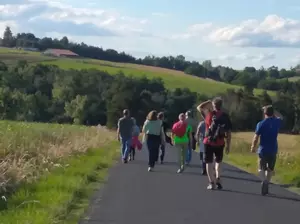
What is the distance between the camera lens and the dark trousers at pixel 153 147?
1950cm

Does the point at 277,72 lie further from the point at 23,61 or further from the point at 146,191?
the point at 146,191

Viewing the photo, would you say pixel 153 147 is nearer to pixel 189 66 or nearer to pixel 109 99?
pixel 109 99

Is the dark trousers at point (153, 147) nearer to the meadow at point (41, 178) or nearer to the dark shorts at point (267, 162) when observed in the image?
the meadow at point (41, 178)

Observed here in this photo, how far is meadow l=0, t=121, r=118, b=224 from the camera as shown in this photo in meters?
10.4

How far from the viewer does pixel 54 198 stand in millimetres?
11688

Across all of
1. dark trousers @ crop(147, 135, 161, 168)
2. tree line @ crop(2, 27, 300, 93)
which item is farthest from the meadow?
tree line @ crop(2, 27, 300, 93)

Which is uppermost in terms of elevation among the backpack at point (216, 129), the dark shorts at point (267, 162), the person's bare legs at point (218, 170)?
the backpack at point (216, 129)

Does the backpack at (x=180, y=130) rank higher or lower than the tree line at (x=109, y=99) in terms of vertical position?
higher

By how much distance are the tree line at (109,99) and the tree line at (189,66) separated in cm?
2128

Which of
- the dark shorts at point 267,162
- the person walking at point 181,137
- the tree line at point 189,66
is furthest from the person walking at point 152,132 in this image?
the tree line at point 189,66

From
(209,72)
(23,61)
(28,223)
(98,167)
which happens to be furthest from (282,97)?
(28,223)

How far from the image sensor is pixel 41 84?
315 feet

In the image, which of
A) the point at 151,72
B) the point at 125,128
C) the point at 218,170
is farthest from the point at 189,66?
the point at 218,170

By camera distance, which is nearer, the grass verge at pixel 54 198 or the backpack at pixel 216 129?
the grass verge at pixel 54 198
